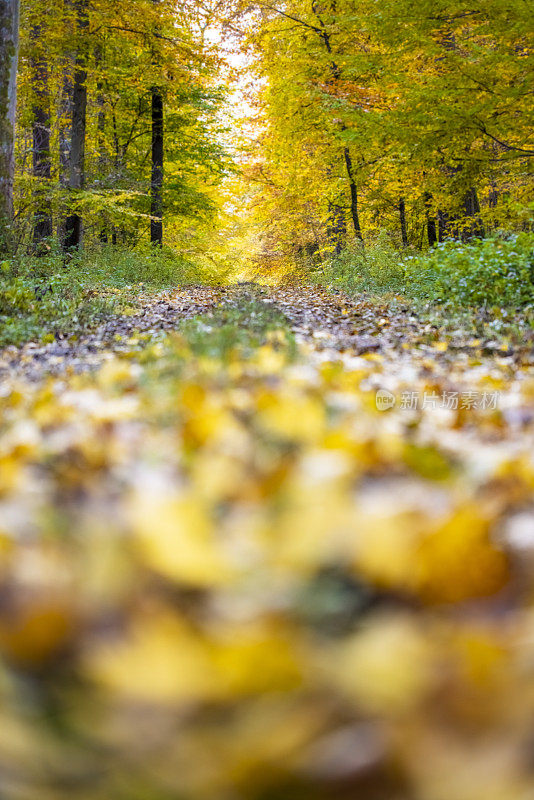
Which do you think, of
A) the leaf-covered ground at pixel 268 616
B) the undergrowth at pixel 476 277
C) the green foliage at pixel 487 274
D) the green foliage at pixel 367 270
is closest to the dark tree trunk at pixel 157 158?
the green foliage at pixel 367 270

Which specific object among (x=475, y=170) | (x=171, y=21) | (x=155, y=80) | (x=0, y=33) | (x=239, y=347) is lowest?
(x=239, y=347)

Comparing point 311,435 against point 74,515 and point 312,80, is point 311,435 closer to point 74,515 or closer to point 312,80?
point 74,515

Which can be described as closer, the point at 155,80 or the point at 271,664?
the point at 271,664

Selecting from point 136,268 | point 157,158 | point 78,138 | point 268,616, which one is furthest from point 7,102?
point 268,616

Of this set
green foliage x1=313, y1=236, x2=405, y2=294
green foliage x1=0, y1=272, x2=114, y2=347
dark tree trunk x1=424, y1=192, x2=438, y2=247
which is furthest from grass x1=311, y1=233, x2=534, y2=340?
dark tree trunk x1=424, y1=192, x2=438, y2=247

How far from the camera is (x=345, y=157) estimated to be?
13719 mm

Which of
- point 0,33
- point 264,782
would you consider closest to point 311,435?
Result: point 264,782

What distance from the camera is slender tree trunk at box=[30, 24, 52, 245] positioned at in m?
11.2

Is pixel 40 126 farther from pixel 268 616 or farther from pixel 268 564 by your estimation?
pixel 268 616

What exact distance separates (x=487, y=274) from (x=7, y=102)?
21.3 ft

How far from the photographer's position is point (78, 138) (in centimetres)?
1148

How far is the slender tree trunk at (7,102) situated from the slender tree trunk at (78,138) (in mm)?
3321

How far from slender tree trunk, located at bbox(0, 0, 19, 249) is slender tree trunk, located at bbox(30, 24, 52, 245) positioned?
9.55 feet

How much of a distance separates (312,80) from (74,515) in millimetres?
12538
